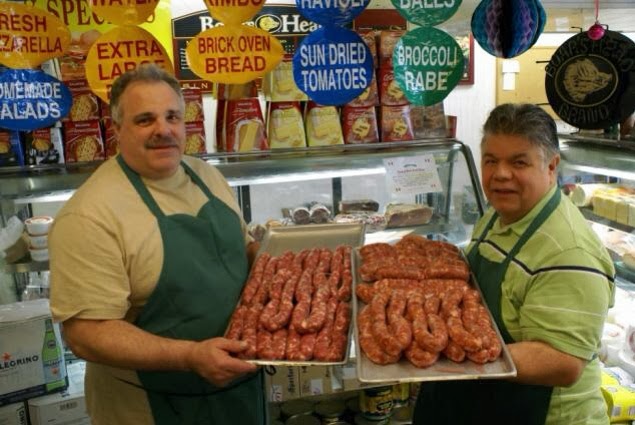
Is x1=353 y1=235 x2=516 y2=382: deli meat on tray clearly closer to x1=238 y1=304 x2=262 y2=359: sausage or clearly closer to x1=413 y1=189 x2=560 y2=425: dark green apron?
x1=413 y1=189 x2=560 y2=425: dark green apron

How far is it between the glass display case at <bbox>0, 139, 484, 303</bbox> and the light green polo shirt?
128 centimetres

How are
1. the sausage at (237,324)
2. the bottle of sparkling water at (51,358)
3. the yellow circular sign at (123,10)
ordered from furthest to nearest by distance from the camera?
the bottle of sparkling water at (51,358)
the yellow circular sign at (123,10)
the sausage at (237,324)

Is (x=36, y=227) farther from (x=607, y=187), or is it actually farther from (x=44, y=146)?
(x=607, y=187)

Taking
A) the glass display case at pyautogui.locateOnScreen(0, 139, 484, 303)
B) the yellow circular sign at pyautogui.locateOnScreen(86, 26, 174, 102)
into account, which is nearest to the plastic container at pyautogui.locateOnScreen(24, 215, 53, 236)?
the glass display case at pyautogui.locateOnScreen(0, 139, 484, 303)

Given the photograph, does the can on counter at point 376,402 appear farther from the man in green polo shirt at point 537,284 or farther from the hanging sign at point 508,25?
the hanging sign at point 508,25

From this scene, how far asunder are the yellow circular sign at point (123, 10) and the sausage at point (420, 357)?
2046mm

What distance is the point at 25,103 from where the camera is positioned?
2.82 meters

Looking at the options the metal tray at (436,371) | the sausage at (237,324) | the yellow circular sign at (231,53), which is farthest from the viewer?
the yellow circular sign at (231,53)

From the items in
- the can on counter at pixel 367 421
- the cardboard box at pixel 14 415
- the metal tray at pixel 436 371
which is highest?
the metal tray at pixel 436 371

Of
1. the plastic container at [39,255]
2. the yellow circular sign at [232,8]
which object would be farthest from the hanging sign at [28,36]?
the plastic container at [39,255]

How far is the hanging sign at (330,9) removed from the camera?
9.55ft

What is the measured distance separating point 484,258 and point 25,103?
232cm

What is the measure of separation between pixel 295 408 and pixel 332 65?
228 cm

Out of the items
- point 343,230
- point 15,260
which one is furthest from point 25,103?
point 343,230
